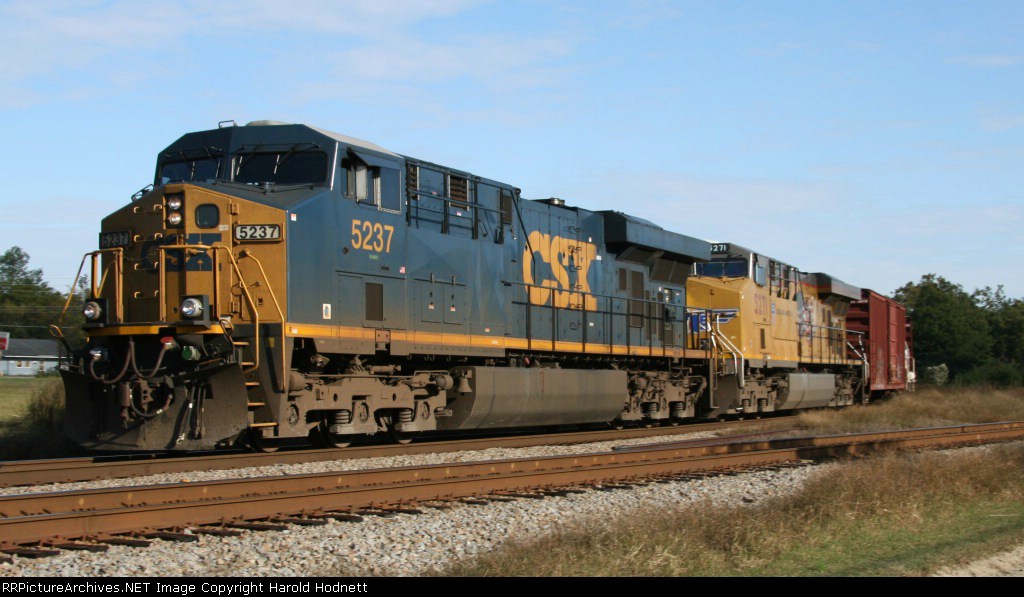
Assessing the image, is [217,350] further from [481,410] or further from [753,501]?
[753,501]

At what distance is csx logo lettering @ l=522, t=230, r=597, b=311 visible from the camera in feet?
51.9

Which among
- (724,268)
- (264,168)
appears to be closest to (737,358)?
(724,268)

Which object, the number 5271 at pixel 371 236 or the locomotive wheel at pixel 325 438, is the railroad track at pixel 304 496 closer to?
the locomotive wheel at pixel 325 438

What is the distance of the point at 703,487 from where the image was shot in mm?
10320

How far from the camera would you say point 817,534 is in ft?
24.7

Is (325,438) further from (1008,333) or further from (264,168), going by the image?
(1008,333)

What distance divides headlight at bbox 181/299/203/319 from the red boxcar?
23.8 metres

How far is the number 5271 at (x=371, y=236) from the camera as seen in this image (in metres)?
A: 11.9

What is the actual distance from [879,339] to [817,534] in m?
24.9

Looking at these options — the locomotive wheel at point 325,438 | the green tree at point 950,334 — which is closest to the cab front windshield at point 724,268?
the locomotive wheel at point 325,438

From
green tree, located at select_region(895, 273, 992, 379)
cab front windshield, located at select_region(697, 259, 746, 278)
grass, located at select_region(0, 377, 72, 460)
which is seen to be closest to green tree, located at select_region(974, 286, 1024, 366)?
green tree, located at select_region(895, 273, 992, 379)

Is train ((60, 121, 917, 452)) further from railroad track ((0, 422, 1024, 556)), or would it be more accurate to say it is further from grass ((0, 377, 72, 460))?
grass ((0, 377, 72, 460))

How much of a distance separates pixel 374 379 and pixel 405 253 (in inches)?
67.2
